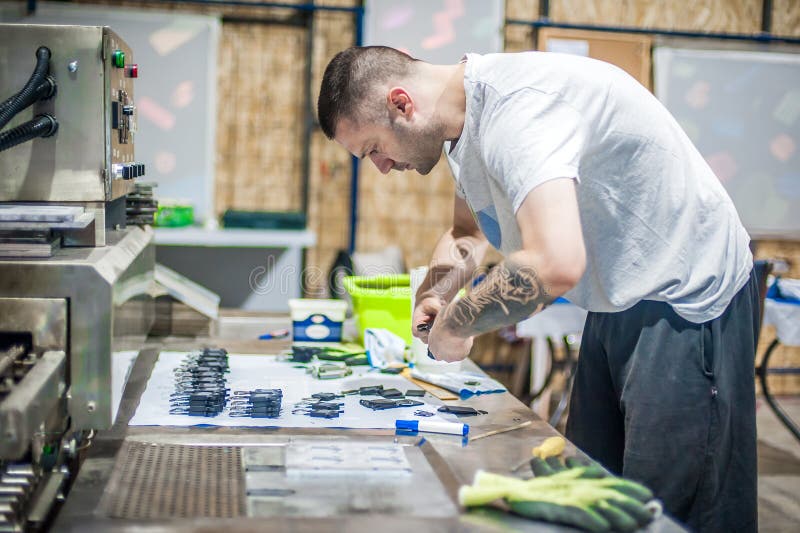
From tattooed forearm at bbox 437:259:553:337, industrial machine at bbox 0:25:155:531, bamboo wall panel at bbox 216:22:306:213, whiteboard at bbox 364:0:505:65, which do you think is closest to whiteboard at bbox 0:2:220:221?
bamboo wall panel at bbox 216:22:306:213

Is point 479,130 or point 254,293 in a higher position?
point 479,130

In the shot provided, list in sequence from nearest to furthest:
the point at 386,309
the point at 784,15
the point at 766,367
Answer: the point at 386,309
the point at 766,367
the point at 784,15

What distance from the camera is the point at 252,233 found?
3719mm

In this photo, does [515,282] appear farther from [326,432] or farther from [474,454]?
[326,432]

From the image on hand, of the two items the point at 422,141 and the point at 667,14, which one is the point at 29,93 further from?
the point at 667,14

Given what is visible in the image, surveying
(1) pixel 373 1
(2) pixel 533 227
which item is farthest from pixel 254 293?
(2) pixel 533 227

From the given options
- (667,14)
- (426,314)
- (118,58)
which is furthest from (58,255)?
(667,14)

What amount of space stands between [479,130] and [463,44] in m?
3.07

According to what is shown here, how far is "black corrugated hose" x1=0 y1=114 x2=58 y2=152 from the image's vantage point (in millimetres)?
1284

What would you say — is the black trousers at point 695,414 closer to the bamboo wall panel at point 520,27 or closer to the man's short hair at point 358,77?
the man's short hair at point 358,77

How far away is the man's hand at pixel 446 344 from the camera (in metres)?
1.38

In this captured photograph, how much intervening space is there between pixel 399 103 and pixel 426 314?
17.7 inches

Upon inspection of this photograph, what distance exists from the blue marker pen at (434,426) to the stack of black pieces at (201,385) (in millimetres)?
327

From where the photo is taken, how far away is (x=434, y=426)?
133cm
